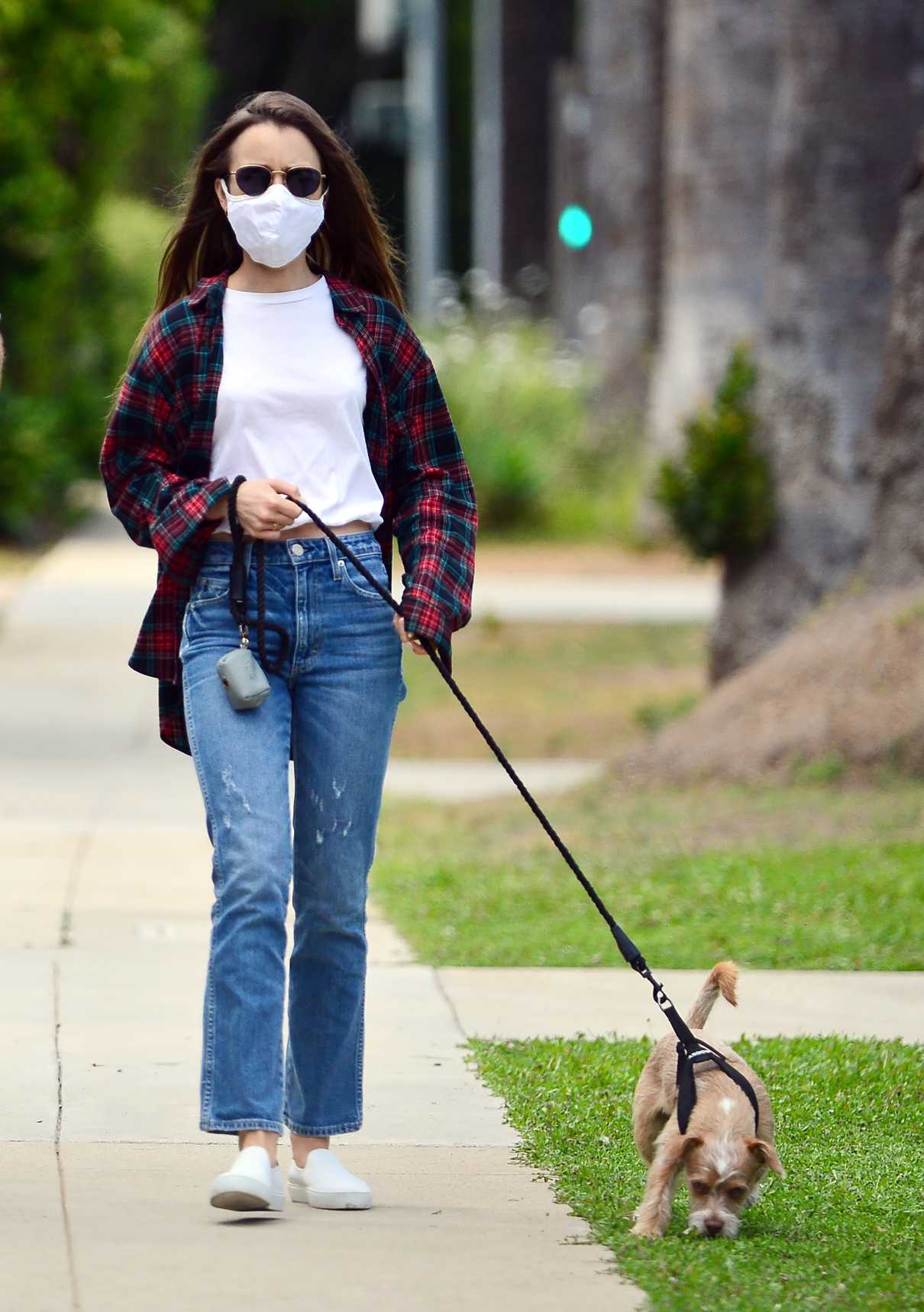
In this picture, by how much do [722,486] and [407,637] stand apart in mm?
8008

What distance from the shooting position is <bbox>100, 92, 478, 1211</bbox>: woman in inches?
166

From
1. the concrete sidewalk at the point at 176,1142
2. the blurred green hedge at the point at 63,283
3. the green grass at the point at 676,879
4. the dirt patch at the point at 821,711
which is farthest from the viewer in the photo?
the blurred green hedge at the point at 63,283

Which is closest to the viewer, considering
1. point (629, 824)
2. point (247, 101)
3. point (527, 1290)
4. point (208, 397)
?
point (527, 1290)

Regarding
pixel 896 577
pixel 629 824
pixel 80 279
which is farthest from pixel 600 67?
pixel 629 824

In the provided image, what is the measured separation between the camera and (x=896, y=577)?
34.9ft

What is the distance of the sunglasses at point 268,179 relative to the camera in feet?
14.5

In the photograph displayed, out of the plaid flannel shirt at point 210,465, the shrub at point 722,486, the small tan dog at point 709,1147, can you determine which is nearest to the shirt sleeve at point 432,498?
the plaid flannel shirt at point 210,465

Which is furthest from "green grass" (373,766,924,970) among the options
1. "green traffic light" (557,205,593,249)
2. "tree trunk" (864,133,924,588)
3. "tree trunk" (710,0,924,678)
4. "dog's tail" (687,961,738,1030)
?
"green traffic light" (557,205,593,249)

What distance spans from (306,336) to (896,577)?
664cm

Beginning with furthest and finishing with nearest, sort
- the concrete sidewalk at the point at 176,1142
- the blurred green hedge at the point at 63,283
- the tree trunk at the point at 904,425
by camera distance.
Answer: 1. the blurred green hedge at the point at 63,283
2. the tree trunk at the point at 904,425
3. the concrete sidewalk at the point at 176,1142

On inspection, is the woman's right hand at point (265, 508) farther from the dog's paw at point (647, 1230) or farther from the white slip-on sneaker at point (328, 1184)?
the dog's paw at point (647, 1230)

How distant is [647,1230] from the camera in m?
4.25

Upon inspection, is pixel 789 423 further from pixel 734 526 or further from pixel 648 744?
pixel 648 744


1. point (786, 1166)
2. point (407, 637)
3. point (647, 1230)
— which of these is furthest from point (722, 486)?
point (647, 1230)
